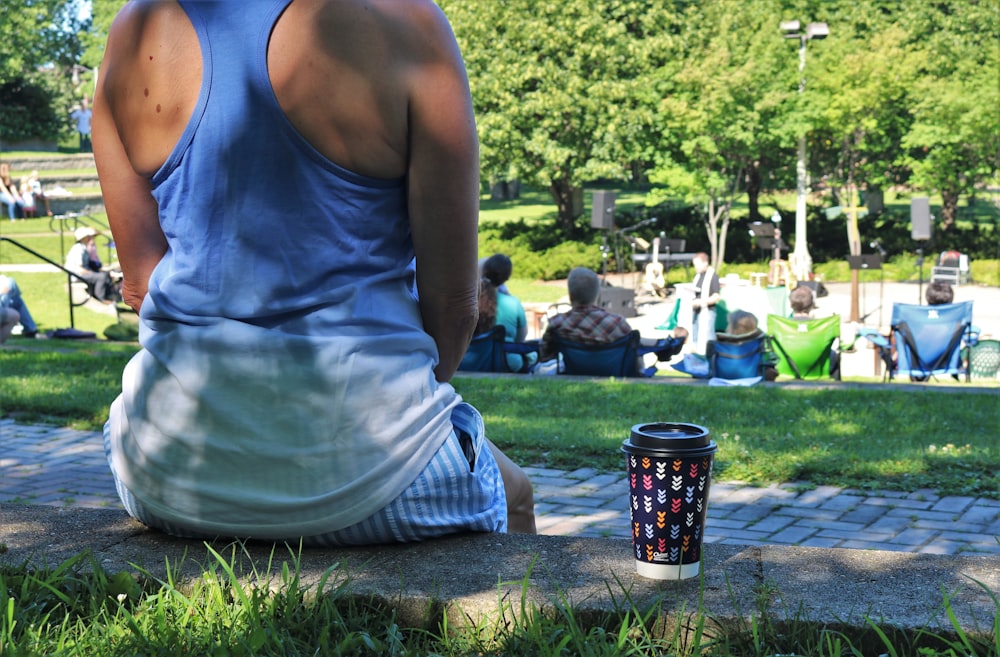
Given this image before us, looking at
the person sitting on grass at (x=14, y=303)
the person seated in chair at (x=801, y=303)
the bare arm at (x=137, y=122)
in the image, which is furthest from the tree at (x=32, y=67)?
the bare arm at (x=137, y=122)

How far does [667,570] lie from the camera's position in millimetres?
2285

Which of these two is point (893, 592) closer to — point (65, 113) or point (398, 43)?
point (398, 43)

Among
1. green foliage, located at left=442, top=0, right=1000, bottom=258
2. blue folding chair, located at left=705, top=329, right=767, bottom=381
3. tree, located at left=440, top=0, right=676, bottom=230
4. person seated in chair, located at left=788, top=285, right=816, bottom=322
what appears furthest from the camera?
tree, located at left=440, top=0, right=676, bottom=230

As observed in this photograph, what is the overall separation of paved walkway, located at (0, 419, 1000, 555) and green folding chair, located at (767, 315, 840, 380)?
258 inches

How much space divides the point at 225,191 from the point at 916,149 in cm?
3419

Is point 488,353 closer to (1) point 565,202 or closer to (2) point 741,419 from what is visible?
(2) point 741,419

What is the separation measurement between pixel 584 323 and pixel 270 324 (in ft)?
27.6

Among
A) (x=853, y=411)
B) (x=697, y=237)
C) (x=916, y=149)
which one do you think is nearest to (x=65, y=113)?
(x=697, y=237)

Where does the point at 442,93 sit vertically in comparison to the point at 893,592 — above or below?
above

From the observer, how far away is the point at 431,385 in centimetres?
241

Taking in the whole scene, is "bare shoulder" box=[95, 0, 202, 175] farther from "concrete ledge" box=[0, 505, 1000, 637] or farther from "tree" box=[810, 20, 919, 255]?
"tree" box=[810, 20, 919, 255]

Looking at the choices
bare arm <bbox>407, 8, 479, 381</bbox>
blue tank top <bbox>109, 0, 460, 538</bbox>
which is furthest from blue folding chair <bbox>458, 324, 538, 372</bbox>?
blue tank top <bbox>109, 0, 460, 538</bbox>

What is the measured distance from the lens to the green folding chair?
12.3 m

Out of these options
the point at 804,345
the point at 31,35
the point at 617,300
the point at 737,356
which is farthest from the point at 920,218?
the point at 31,35
